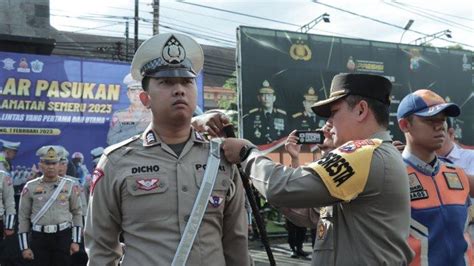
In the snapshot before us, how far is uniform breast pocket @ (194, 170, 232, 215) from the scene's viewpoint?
7.81 ft

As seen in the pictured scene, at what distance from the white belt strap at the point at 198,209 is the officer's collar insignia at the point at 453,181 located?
1.34 meters

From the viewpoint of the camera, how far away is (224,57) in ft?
130

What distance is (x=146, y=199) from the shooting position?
230 cm

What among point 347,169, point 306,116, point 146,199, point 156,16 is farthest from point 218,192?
point 156,16

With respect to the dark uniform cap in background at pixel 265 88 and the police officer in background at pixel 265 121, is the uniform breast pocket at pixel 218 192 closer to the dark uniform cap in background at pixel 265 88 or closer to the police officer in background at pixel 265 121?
the police officer in background at pixel 265 121

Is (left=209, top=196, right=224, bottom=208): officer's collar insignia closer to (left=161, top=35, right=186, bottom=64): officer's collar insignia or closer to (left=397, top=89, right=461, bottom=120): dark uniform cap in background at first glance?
(left=161, top=35, right=186, bottom=64): officer's collar insignia

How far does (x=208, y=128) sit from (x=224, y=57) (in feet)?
122

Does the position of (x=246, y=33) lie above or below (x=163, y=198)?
above

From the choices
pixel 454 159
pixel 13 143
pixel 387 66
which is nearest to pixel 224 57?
pixel 387 66

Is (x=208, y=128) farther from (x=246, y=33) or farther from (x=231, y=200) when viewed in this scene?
(x=246, y=33)

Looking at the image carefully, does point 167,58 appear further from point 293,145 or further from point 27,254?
point 27,254

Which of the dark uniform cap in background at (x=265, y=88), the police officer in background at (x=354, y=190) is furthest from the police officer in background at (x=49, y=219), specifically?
the police officer in background at (x=354, y=190)

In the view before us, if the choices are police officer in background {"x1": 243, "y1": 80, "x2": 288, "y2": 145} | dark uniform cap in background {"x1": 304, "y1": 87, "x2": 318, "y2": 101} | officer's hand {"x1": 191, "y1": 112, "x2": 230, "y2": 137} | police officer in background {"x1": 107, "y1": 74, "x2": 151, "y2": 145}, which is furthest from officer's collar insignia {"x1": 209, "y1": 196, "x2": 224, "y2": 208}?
dark uniform cap in background {"x1": 304, "y1": 87, "x2": 318, "y2": 101}

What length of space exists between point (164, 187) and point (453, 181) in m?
1.64
